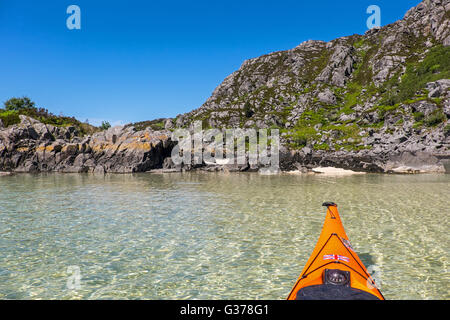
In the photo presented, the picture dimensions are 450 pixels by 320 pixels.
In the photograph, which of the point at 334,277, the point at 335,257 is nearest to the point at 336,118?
the point at 335,257

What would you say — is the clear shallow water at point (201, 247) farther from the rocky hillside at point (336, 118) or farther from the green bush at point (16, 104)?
the green bush at point (16, 104)

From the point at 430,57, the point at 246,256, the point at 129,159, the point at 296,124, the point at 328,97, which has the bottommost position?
the point at 246,256

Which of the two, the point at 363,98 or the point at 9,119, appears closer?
the point at 9,119

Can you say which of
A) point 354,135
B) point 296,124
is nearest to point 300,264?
point 354,135

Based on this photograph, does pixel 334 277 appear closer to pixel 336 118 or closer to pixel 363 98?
pixel 336 118

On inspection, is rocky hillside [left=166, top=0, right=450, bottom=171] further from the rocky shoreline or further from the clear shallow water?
the clear shallow water

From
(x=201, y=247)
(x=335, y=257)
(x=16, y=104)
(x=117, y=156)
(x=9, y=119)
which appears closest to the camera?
(x=335, y=257)

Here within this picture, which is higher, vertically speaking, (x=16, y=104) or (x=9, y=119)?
(x=16, y=104)

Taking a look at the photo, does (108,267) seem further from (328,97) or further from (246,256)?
(328,97)
